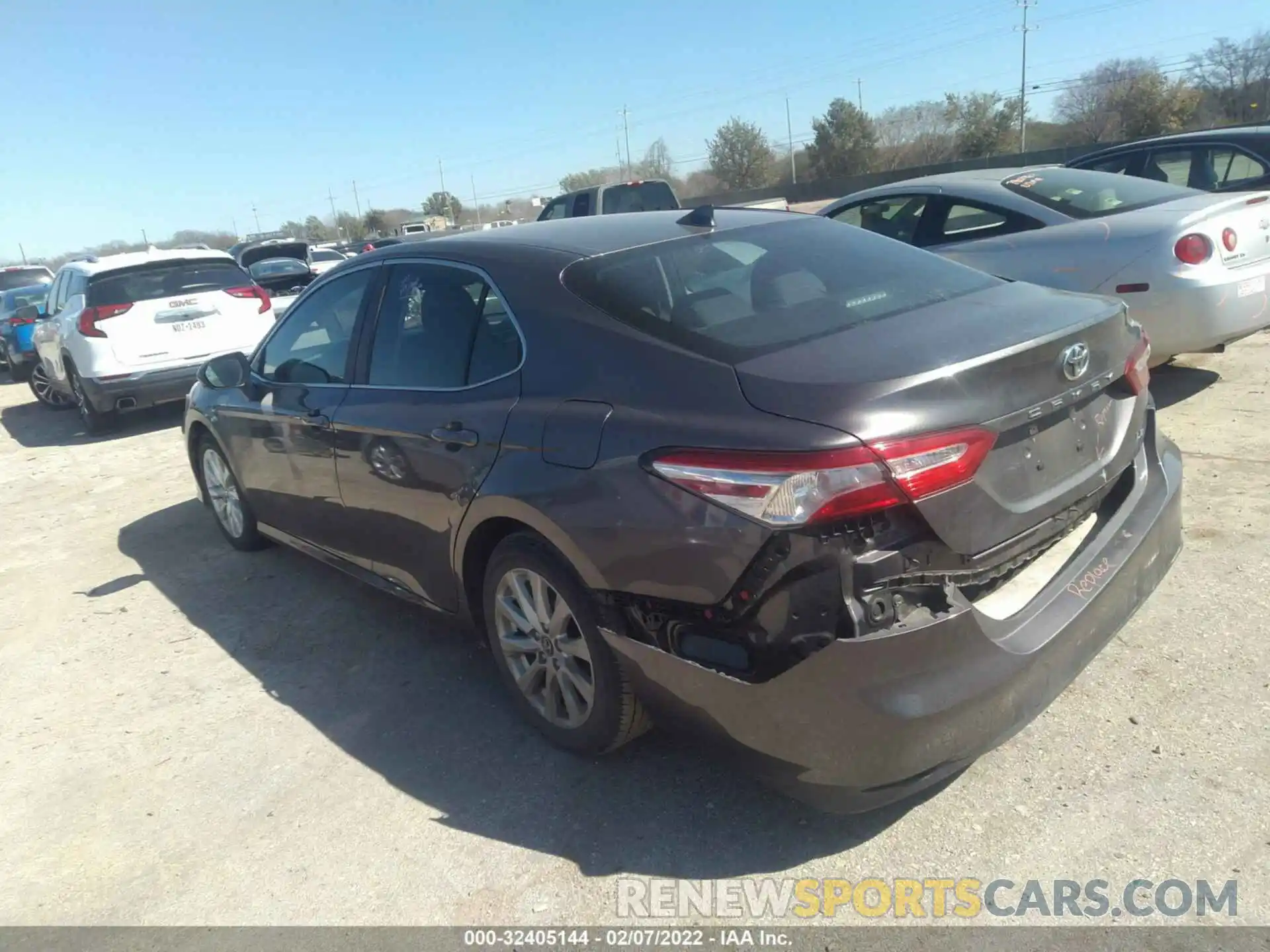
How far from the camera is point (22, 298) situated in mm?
16203

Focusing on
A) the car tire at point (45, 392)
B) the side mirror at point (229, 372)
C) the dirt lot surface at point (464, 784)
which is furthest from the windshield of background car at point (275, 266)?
the dirt lot surface at point (464, 784)

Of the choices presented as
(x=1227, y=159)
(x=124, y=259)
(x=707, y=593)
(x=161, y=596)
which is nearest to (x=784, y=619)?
(x=707, y=593)

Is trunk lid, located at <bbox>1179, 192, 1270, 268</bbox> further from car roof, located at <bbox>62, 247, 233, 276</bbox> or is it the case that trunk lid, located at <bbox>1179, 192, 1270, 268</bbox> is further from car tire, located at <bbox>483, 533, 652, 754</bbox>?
car roof, located at <bbox>62, 247, 233, 276</bbox>

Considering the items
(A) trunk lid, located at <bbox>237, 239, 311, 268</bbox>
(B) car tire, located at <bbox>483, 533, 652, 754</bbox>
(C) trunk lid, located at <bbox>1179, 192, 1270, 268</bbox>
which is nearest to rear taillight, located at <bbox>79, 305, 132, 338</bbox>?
(B) car tire, located at <bbox>483, 533, 652, 754</bbox>

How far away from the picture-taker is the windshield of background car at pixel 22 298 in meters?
15.8

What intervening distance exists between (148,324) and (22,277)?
1709 cm

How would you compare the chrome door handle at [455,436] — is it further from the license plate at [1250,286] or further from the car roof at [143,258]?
the car roof at [143,258]

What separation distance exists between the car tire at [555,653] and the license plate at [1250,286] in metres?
4.67

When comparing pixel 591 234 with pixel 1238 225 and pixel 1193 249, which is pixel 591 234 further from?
pixel 1238 225

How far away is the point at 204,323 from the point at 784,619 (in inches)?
362

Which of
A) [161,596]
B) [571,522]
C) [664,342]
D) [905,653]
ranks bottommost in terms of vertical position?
[161,596]

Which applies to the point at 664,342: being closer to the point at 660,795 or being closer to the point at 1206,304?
→ the point at 660,795

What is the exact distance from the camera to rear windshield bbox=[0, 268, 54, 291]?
22.8m

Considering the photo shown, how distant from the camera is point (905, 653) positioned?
7.46ft
